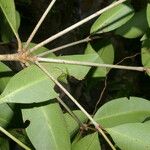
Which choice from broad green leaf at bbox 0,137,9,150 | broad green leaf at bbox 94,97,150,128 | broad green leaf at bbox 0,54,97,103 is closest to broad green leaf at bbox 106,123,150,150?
broad green leaf at bbox 94,97,150,128

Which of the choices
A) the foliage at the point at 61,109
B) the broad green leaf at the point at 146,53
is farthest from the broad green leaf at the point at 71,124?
the broad green leaf at the point at 146,53

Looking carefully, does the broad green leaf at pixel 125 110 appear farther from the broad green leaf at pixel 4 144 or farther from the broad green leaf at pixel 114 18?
the broad green leaf at pixel 4 144

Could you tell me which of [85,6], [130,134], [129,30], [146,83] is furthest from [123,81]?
[130,134]

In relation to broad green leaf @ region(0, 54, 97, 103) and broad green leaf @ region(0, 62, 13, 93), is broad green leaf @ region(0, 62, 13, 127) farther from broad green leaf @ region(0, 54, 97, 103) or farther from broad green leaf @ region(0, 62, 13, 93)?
broad green leaf @ region(0, 54, 97, 103)

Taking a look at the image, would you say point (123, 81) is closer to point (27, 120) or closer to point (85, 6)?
point (85, 6)

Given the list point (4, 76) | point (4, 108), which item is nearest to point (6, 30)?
point (4, 76)

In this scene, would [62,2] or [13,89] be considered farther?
[62,2]

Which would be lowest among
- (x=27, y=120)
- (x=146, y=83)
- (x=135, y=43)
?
(x=146, y=83)
